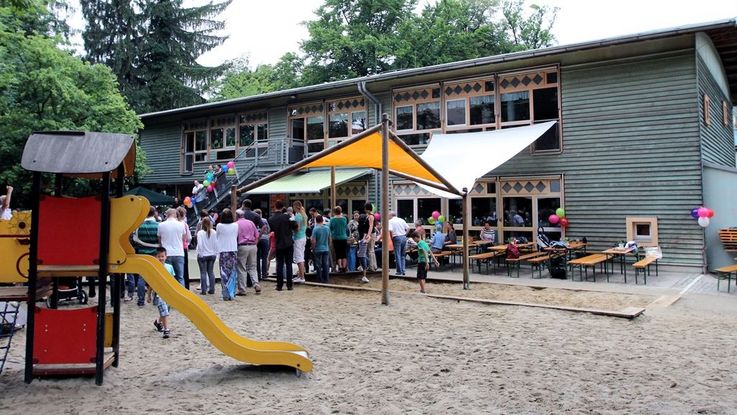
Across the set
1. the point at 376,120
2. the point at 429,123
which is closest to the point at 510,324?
the point at 429,123

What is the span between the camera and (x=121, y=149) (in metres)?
4.29

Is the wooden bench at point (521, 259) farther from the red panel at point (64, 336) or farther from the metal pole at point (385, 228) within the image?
the red panel at point (64, 336)

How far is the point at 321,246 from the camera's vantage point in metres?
9.88

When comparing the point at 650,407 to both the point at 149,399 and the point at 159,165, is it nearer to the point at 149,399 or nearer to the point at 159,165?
the point at 149,399

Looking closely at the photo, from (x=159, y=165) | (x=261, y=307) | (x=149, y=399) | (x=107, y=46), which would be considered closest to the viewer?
(x=149, y=399)

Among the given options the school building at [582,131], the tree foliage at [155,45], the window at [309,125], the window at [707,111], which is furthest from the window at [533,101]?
the tree foliage at [155,45]

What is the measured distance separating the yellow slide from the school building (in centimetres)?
1104

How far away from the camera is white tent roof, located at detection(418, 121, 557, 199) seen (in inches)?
462

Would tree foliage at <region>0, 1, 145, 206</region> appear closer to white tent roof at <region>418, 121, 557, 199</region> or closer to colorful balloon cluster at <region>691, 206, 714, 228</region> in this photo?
white tent roof at <region>418, 121, 557, 199</region>

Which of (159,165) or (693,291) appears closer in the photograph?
(693,291)

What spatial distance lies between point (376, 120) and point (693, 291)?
11.0 metres

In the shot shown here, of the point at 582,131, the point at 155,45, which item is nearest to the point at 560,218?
the point at 582,131

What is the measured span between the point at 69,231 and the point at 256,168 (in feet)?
49.0

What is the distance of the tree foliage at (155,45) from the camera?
103 ft
